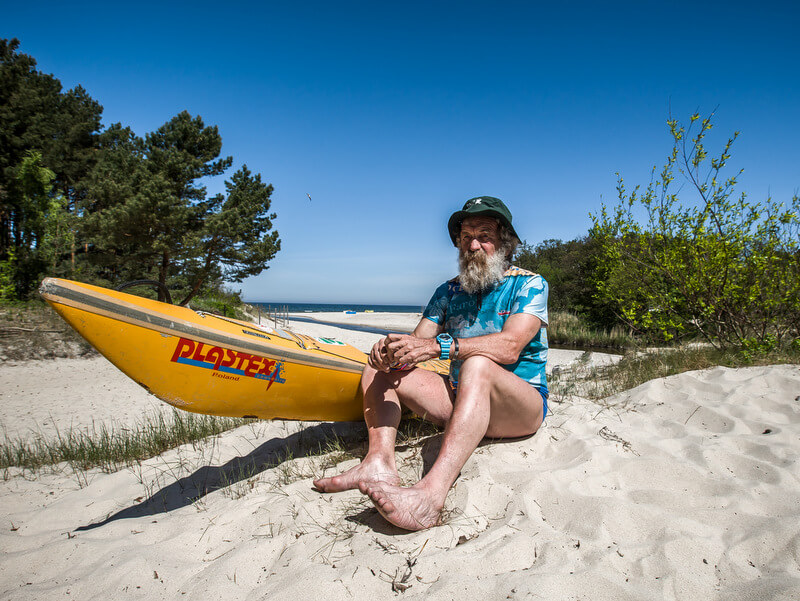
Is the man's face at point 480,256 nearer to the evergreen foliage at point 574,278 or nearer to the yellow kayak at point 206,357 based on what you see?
the yellow kayak at point 206,357

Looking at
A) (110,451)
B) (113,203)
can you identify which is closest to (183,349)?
(110,451)

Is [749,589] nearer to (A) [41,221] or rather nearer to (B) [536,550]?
(B) [536,550]

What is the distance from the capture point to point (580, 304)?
1575 centimetres

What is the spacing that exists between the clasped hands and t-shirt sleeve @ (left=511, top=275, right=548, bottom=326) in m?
0.53

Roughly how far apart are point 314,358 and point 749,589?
2175 millimetres

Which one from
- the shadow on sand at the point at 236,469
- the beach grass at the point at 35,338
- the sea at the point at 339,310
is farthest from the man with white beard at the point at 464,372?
the sea at the point at 339,310

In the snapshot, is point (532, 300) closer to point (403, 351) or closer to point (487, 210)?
point (487, 210)

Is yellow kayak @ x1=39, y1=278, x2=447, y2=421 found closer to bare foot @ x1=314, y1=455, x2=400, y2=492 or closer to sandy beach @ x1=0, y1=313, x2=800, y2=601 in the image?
sandy beach @ x1=0, y1=313, x2=800, y2=601

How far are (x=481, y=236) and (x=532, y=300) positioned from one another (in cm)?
53

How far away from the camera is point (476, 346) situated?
2.00 meters

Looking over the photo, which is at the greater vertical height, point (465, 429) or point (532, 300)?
point (532, 300)

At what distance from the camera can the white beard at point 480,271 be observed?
236 cm

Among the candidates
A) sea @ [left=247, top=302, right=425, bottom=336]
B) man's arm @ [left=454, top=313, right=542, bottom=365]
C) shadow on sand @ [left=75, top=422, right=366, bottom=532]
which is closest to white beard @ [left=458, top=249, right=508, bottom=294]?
man's arm @ [left=454, top=313, right=542, bottom=365]

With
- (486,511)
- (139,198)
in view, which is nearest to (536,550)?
(486,511)
